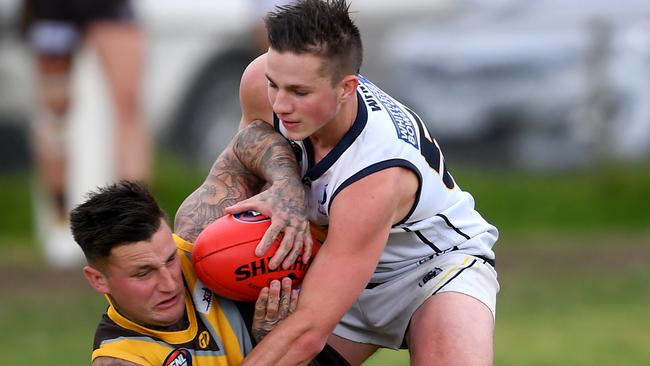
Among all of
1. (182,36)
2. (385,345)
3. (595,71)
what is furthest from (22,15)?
(385,345)

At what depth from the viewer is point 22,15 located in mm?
11383

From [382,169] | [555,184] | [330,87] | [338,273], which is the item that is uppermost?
[330,87]

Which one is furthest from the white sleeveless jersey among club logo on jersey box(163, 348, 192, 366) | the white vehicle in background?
the white vehicle in background

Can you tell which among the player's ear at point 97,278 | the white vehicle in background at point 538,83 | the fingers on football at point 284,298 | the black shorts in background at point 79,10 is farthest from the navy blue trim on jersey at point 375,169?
the white vehicle in background at point 538,83

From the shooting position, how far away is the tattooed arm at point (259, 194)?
16.2 ft

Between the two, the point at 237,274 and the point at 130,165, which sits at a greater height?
the point at 237,274

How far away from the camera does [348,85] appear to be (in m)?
4.87

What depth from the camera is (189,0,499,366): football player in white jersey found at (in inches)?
188

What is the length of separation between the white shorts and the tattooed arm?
598mm

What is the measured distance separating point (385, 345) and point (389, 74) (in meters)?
7.71

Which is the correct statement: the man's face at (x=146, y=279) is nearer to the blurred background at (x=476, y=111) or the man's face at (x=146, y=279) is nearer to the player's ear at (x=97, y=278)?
the player's ear at (x=97, y=278)

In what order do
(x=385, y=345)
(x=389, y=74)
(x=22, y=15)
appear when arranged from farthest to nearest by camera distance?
(x=389, y=74) < (x=22, y=15) < (x=385, y=345)

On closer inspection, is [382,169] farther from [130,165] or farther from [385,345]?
[130,165]

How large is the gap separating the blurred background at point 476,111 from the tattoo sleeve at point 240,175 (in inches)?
210
